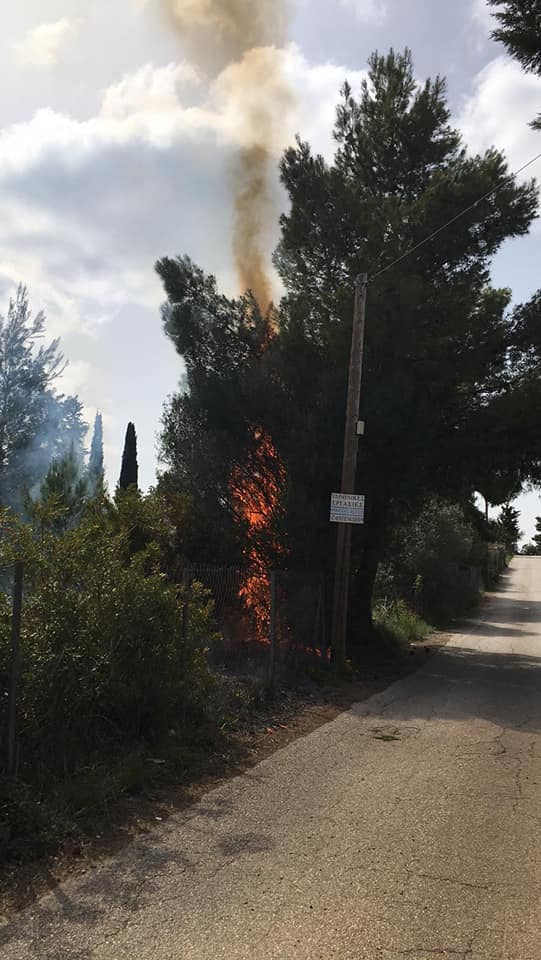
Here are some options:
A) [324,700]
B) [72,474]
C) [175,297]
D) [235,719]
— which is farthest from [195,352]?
[235,719]

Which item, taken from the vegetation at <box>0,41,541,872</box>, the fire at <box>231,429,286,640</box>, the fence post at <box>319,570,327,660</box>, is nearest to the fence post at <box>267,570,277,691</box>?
the vegetation at <box>0,41,541,872</box>

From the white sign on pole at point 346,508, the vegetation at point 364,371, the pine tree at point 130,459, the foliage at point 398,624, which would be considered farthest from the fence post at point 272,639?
the pine tree at point 130,459

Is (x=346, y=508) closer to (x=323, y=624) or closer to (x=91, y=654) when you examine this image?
(x=323, y=624)

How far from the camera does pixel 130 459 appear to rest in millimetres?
36688

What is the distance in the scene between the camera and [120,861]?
4.69m

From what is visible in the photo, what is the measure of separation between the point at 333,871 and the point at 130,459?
33.1 m

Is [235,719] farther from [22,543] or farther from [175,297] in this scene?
[175,297]

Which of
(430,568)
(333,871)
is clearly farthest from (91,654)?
(430,568)

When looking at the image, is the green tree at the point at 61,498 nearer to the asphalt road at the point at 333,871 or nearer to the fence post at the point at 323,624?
the asphalt road at the point at 333,871

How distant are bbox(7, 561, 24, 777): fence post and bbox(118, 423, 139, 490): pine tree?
30.9 metres

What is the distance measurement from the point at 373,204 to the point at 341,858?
47.1 ft

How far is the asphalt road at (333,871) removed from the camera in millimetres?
3668

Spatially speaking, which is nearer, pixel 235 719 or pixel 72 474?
pixel 235 719

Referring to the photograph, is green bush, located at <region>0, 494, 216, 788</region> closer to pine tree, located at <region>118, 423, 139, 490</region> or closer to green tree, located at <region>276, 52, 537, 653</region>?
green tree, located at <region>276, 52, 537, 653</region>
